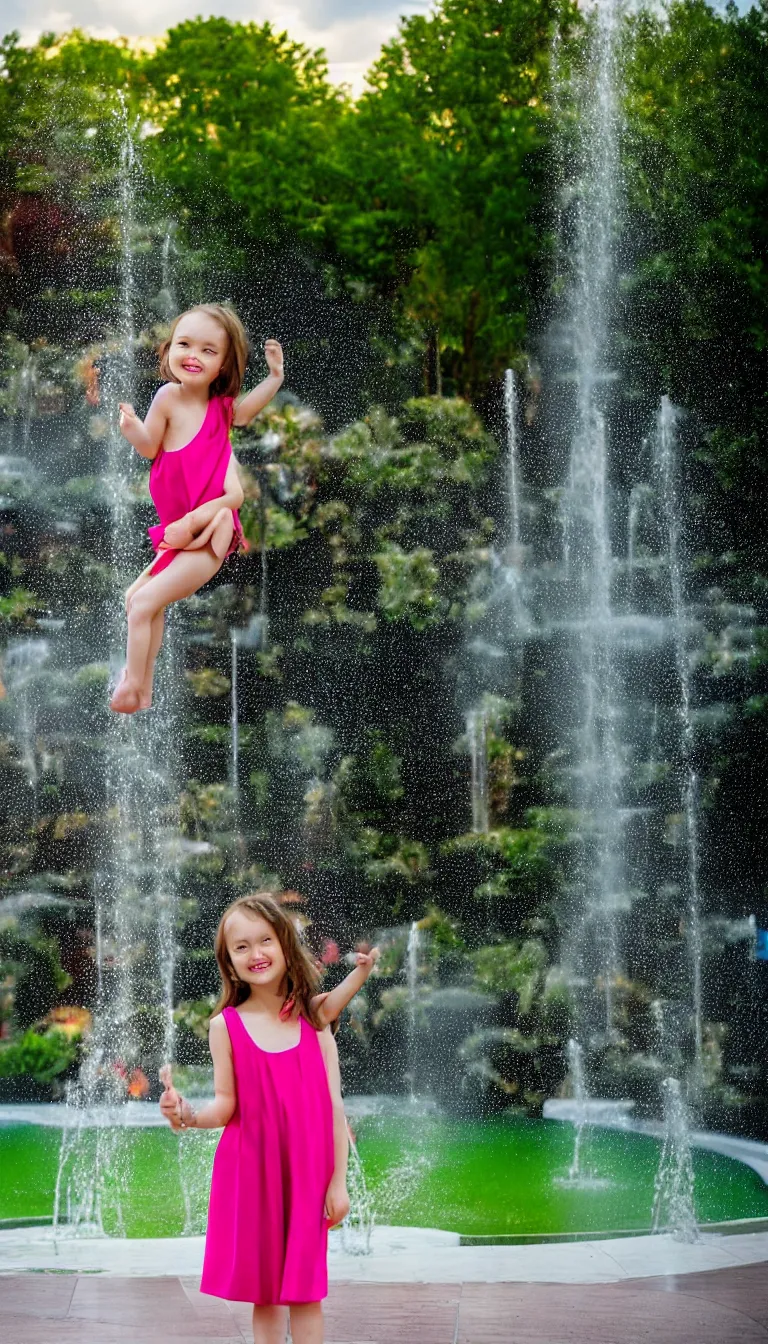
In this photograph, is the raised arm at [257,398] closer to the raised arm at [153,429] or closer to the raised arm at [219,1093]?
the raised arm at [153,429]

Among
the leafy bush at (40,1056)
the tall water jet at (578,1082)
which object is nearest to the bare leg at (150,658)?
the tall water jet at (578,1082)

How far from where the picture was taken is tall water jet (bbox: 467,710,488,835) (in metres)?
11.6

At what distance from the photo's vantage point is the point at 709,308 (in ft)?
37.7

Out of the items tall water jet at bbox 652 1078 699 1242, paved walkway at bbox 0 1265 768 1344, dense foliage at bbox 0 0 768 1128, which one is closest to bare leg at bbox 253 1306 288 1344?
paved walkway at bbox 0 1265 768 1344

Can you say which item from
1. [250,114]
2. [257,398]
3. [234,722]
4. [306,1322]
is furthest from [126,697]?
[250,114]

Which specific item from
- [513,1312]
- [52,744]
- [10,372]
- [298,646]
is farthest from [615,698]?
[513,1312]

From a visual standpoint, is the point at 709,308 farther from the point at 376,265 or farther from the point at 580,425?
the point at 376,265

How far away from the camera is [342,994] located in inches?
136

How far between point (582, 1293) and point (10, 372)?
773 centimetres

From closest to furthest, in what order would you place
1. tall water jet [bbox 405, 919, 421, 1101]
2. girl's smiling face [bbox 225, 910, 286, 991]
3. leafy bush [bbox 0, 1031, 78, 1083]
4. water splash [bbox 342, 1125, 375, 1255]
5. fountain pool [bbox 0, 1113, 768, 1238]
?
girl's smiling face [bbox 225, 910, 286, 991] < water splash [bbox 342, 1125, 375, 1255] < fountain pool [bbox 0, 1113, 768, 1238] < leafy bush [bbox 0, 1031, 78, 1083] < tall water jet [bbox 405, 919, 421, 1101]

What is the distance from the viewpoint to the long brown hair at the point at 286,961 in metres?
3.46

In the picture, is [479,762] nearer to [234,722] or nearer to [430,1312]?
[234,722]

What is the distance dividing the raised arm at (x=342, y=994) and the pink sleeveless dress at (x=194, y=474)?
0.92 metres

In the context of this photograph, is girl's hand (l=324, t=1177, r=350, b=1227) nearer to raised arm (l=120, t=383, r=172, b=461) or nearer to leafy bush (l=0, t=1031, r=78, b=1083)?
raised arm (l=120, t=383, r=172, b=461)
